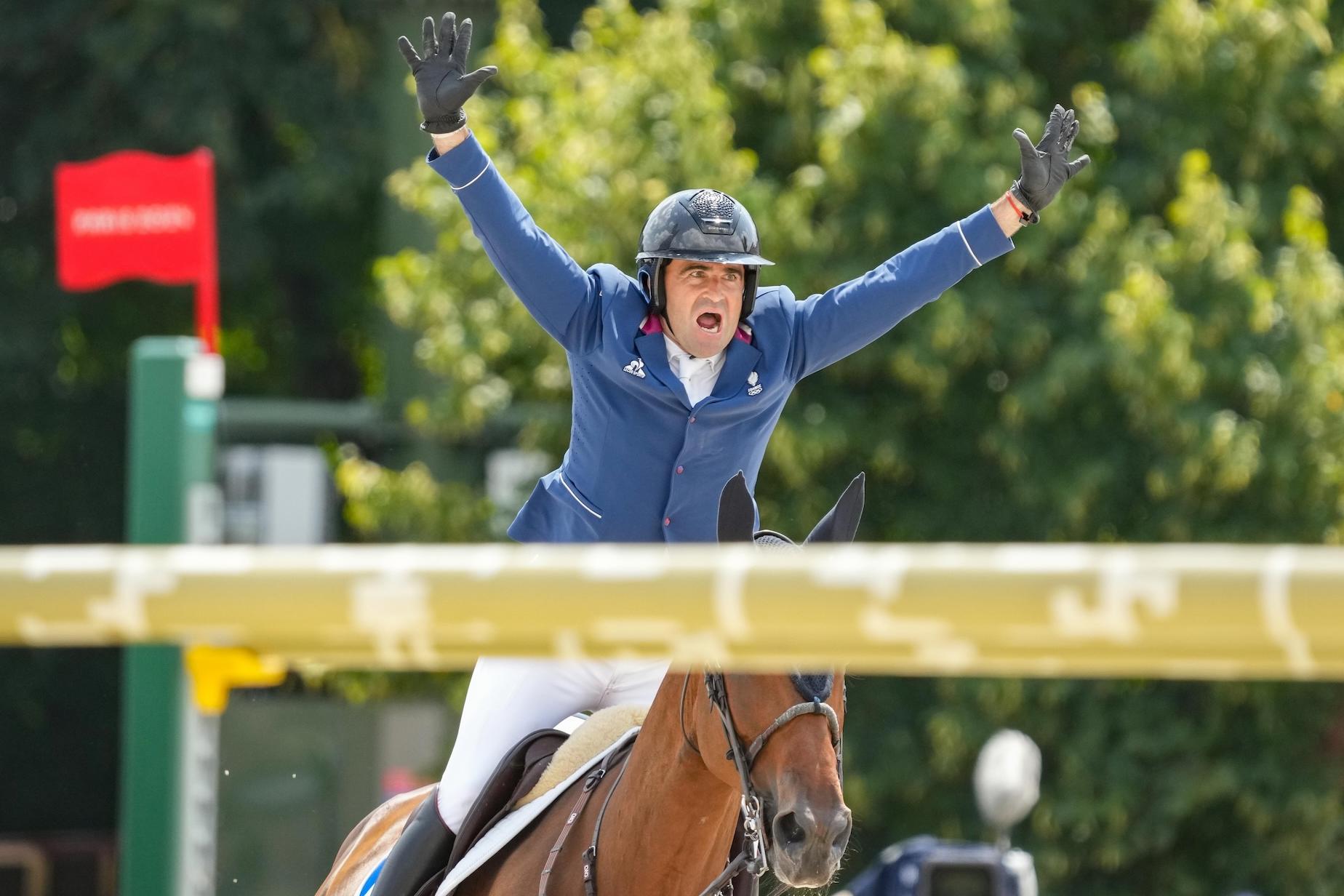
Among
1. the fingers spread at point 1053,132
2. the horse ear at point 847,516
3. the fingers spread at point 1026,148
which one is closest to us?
the horse ear at point 847,516

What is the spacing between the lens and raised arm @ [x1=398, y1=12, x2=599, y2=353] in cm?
381

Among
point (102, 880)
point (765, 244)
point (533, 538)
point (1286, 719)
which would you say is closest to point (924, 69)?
point (765, 244)

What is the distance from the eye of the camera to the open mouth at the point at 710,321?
4027mm

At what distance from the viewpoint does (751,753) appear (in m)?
3.27

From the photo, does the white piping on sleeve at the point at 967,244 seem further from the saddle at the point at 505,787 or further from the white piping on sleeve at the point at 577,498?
the saddle at the point at 505,787

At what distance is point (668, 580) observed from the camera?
5.02ft

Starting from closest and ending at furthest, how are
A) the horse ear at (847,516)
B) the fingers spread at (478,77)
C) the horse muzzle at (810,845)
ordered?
the horse muzzle at (810,845), the horse ear at (847,516), the fingers spread at (478,77)

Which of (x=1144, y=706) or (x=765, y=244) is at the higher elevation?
(x=765, y=244)

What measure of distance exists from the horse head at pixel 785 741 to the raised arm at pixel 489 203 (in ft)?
2.44

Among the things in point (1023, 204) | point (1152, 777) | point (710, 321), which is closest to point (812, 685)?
point (710, 321)

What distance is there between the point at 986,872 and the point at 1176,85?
4.77 metres

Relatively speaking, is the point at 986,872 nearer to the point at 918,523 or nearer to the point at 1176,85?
the point at 918,523

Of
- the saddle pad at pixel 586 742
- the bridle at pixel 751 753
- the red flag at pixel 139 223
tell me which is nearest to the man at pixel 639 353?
the saddle pad at pixel 586 742

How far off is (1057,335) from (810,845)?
23.0ft
